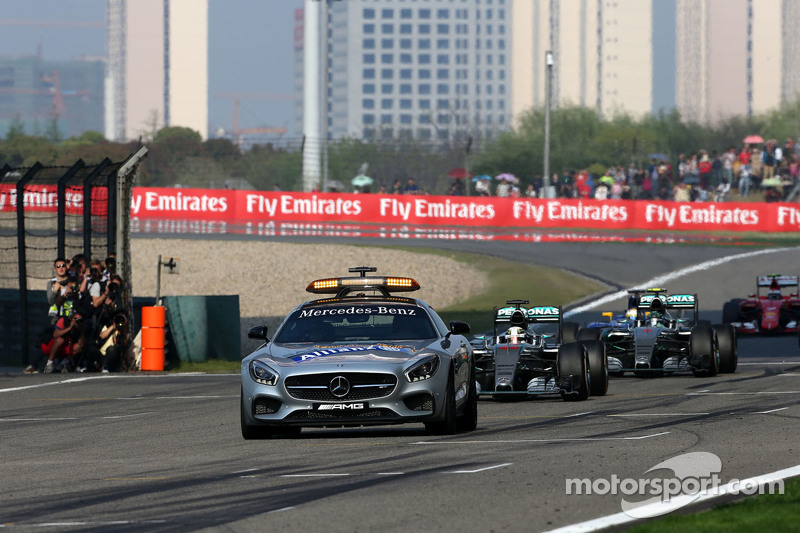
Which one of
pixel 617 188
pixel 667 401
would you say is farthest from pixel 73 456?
pixel 617 188

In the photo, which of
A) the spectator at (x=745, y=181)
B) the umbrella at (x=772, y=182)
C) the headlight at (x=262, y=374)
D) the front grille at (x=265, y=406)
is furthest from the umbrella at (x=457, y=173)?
the front grille at (x=265, y=406)

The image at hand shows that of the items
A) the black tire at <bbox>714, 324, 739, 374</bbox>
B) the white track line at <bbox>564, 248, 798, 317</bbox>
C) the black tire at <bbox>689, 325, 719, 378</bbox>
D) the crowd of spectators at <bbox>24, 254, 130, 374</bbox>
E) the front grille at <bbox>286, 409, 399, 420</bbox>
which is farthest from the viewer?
the white track line at <bbox>564, 248, 798, 317</bbox>

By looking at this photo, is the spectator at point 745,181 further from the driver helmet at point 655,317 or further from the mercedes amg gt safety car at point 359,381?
the mercedes amg gt safety car at point 359,381

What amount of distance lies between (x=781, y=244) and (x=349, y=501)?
4216 cm

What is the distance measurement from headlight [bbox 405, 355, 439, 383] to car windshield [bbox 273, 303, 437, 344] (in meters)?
0.75

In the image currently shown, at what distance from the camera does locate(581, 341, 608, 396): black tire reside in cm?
1571

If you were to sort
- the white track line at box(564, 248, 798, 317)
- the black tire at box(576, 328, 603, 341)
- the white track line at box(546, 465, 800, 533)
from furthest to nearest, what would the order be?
1. the white track line at box(564, 248, 798, 317)
2. the black tire at box(576, 328, 603, 341)
3. the white track line at box(546, 465, 800, 533)

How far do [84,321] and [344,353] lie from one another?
10.4m

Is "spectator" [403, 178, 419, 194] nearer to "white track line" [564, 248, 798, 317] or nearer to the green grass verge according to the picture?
"white track line" [564, 248, 798, 317]

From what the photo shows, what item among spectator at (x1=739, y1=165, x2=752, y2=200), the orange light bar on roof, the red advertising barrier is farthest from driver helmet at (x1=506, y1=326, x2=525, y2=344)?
spectator at (x1=739, y1=165, x2=752, y2=200)

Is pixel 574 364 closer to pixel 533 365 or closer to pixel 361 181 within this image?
pixel 533 365

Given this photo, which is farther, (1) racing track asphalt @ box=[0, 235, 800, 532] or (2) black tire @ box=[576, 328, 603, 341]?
(2) black tire @ box=[576, 328, 603, 341]

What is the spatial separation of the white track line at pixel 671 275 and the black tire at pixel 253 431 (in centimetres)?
1996

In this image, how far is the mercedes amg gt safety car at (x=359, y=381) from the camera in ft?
36.0
